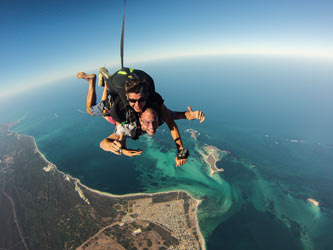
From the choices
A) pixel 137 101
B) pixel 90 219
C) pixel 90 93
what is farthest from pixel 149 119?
pixel 90 219

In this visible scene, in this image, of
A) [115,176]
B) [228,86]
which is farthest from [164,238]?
[228,86]

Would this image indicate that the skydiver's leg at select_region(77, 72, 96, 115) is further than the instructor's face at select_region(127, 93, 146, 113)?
Yes

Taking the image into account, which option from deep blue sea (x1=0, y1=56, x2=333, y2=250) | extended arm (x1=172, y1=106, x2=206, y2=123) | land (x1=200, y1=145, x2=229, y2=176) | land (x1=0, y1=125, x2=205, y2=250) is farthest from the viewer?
land (x1=200, y1=145, x2=229, y2=176)

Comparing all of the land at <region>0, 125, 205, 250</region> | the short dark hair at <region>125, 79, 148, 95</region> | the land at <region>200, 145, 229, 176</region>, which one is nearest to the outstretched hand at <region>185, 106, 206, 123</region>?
the short dark hair at <region>125, 79, 148, 95</region>

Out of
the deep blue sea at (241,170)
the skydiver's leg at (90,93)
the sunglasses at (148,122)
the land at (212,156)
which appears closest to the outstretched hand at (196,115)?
the sunglasses at (148,122)

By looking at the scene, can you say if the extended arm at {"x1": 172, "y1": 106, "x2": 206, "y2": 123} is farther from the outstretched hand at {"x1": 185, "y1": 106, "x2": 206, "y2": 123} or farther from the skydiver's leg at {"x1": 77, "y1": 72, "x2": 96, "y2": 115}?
the skydiver's leg at {"x1": 77, "y1": 72, "x2": 96, "y2": 115}

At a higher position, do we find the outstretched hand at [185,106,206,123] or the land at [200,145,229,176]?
the outstretched hand at [185,106,206,123]

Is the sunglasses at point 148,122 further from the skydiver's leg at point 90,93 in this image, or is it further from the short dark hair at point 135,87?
the skydiver's leg at point 90,93
